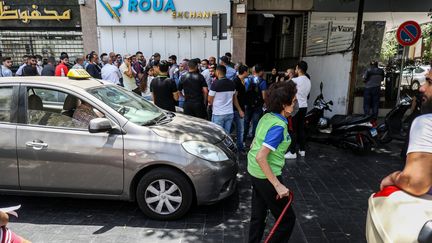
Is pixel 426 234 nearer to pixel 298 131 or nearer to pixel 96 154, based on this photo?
pixel 96 154

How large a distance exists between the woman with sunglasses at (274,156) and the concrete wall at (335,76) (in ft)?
25.2

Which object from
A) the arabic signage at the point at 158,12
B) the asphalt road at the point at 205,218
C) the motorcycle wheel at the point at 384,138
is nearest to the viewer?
the asphalt road at the point at 205,218

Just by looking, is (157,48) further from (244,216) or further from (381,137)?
(244,216)

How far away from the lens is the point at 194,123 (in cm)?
455

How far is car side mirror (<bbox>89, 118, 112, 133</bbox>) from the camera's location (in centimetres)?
366

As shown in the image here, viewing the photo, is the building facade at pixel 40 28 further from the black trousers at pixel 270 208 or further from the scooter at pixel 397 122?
the black trousers at pixel 270 208

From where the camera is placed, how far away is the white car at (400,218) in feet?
6.05

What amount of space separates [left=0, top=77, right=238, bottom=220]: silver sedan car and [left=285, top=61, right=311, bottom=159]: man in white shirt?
2678mm

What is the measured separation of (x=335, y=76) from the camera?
10.3 m

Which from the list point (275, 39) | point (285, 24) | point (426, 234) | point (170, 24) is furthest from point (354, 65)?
point (426, 234)

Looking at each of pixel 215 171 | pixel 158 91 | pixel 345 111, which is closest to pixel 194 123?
pixel 215 171

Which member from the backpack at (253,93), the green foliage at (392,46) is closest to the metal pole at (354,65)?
the green foliage at (392,46)

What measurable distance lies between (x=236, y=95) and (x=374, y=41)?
7.10 meters

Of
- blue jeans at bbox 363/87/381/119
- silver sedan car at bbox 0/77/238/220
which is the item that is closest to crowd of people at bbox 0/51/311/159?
silver sedan car at bbox 0/77/238/220
